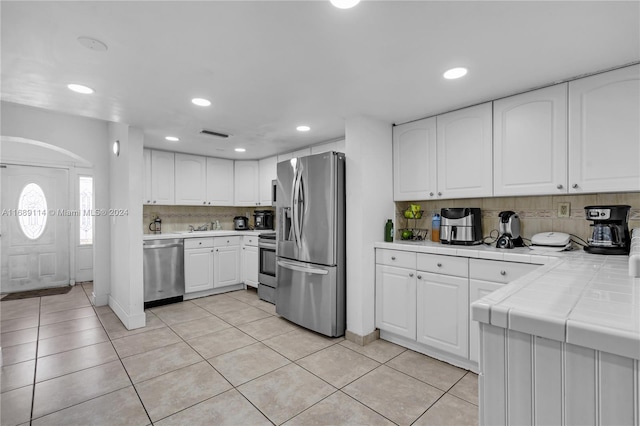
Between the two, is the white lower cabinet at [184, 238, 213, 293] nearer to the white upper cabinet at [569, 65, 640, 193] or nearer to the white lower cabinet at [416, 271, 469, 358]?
the white lower cabinet at [416, 271, 469, 358]

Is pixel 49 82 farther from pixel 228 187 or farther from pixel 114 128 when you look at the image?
pixel 228 187

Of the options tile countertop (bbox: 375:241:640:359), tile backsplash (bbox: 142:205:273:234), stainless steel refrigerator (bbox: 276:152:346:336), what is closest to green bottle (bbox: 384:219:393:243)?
stainless steel refrigerator (bbox: 276:152:346:336)

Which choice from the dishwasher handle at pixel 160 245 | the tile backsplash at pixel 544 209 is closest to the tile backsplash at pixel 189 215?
the dishwasher handle at pixel 160 245

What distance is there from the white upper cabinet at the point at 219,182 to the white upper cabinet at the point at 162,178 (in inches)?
22.4

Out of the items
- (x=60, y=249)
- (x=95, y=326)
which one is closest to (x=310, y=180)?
(x=95, y=326)

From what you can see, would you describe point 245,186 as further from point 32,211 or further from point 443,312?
point 443,312

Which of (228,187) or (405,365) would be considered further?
(228,187)

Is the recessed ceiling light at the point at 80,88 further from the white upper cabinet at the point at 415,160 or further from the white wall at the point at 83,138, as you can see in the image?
the white upper cabinet at the point at 415,160

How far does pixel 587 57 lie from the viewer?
6.08 ft

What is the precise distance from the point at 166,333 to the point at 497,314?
3252 mm

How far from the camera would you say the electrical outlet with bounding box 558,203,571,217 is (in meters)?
2.40

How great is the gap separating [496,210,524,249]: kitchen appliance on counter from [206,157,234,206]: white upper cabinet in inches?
160

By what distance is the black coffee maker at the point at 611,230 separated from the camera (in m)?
1.93

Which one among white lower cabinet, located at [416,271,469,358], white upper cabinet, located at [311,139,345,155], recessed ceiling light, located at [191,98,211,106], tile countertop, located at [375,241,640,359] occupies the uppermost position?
recessed ceiling light, located at [191,98,211,106]
